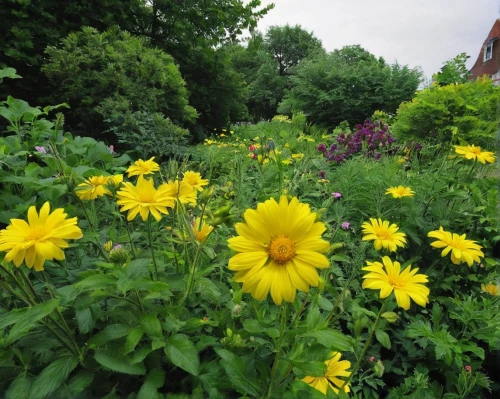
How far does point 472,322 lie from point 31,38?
5621 mm

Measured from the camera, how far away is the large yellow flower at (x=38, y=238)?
2.17 ft

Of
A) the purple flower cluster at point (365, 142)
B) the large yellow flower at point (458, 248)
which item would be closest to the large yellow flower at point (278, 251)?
the large yellow flower at point (458, 248)

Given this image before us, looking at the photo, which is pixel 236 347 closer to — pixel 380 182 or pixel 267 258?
pixel 267 258

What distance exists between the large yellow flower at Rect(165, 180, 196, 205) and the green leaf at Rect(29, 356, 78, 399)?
43cm

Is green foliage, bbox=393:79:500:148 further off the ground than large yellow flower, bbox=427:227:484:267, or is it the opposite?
green foliage, bbox=393:79:500:148

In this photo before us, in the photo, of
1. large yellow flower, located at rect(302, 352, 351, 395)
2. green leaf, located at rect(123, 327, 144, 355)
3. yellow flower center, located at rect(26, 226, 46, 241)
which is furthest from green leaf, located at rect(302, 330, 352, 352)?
yellow flower center, located at rect(26, 226, 46, 241)

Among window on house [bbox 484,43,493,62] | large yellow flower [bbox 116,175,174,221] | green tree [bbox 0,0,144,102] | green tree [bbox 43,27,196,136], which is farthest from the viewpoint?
green tree [bbox 0,0,144,102]

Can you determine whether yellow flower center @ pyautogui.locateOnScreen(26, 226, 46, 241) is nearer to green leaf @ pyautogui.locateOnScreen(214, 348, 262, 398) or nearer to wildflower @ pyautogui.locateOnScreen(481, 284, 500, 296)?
green leaf @ pyautogui.locateOnScreen(214, 348, 262, 398)

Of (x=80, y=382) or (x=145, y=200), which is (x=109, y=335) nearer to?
(x=80, y=382)

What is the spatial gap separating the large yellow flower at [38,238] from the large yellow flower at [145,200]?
0.13 m

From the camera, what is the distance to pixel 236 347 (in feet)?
2.69

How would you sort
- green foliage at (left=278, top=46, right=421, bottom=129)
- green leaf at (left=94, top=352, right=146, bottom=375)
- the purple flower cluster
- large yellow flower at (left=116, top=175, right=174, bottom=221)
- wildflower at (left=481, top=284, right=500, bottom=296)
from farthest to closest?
green foliage at (left=278, top=46, right=421, bottom=129), the purple flower cluster, wildflower at (left=481, top=284, right=500, bottom=296), large yellow flower at (left=116, top=175, right=174, bottom=221), green leaf at (left=94, top=352, right=146, bottom=375)

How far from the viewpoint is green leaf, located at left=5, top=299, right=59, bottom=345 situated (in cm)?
64

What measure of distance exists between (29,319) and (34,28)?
208 inches
